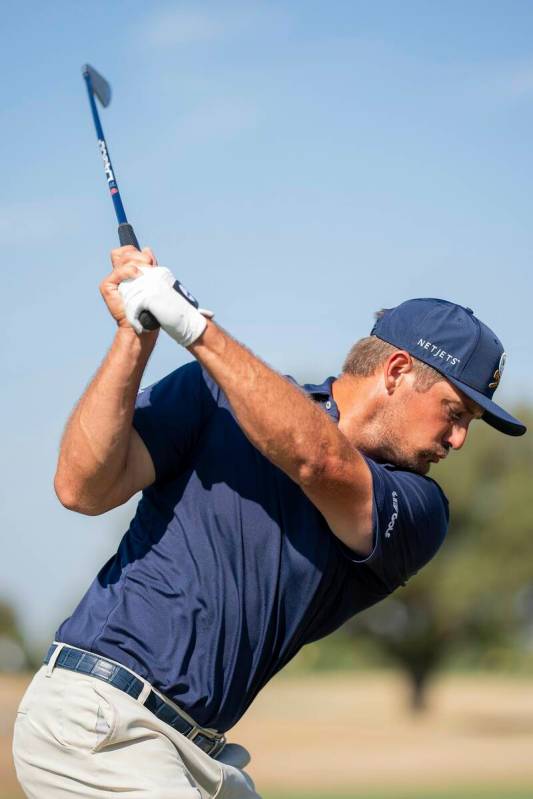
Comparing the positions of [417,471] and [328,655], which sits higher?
[417,471]

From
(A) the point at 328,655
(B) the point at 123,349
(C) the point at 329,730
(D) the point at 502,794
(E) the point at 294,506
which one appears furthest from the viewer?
(A) the point at 328,655

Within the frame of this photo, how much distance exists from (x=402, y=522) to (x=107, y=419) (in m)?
1.15

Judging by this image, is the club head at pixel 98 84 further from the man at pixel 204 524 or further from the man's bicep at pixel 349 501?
the man's bicep at pixel 349 501

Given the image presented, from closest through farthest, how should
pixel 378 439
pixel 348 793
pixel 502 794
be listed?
pixel 378 439 → pixel 502 794 → pixel 348 793

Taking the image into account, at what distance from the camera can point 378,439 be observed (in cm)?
456

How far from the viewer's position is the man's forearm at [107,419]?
3934 mm

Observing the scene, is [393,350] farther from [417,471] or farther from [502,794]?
[502,794]

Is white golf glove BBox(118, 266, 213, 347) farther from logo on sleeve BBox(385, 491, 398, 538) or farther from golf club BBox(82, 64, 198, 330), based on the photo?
logo on sleeve BBox(385, 491, 398, 538)

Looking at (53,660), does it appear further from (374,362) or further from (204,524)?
(374,362)

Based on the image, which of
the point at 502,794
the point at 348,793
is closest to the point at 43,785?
the point at 502,794

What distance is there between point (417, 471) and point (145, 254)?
1316 millimetres

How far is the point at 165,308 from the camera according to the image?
380 cm

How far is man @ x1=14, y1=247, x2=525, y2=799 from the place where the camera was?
12.9ft

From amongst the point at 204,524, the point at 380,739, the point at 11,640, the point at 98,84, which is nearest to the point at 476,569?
the point at 380,739
